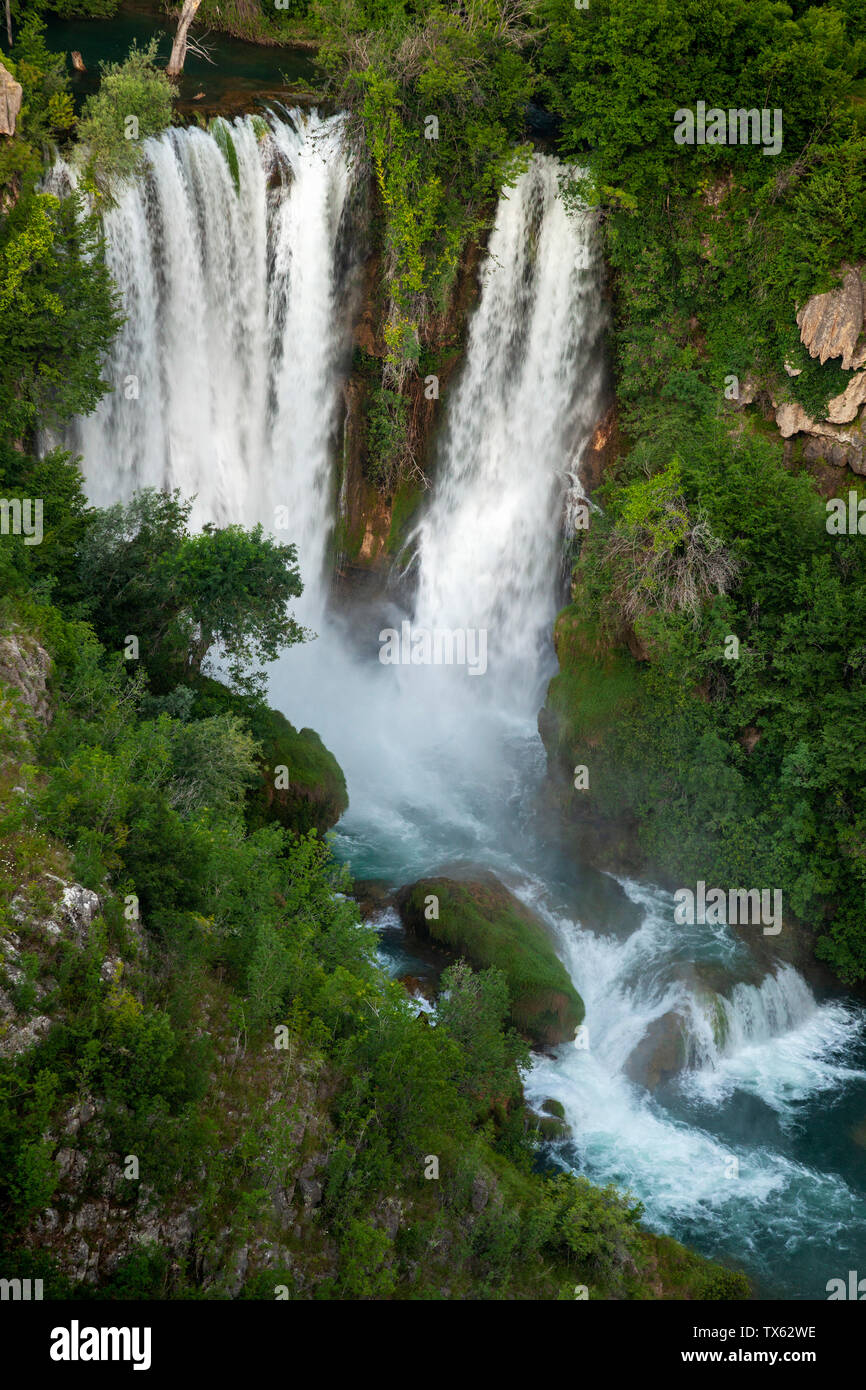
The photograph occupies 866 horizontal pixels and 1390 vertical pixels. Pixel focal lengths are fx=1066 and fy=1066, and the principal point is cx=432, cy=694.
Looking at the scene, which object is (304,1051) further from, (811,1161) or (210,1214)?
(811,1161)

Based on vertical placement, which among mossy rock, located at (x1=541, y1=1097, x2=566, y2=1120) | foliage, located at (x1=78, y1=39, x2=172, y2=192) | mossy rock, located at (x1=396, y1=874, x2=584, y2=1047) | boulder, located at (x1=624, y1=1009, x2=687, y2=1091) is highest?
foliage, located at (x1=78, y1=39, x2=172, y2=192)

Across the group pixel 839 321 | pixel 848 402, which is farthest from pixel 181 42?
pixel 848 402

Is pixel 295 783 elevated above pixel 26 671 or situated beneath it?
elevated above

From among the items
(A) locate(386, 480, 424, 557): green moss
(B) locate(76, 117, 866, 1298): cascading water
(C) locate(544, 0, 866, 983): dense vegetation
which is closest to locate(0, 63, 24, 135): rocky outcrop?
(B) locate(76, 117, 866, 1298): cascading water

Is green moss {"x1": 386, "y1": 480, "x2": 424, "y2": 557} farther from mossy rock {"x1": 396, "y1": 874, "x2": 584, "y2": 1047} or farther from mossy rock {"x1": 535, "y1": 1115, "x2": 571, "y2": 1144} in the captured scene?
mossy rock {"x1": 535, "y1": 1115, "x2": 571, "y2": 1144}

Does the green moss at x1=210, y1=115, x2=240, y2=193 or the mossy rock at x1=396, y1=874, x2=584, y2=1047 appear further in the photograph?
the green moss at x1=210, y1=115, x2=240, y2=193

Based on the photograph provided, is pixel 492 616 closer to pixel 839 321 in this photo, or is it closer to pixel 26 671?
pixel 839 321
